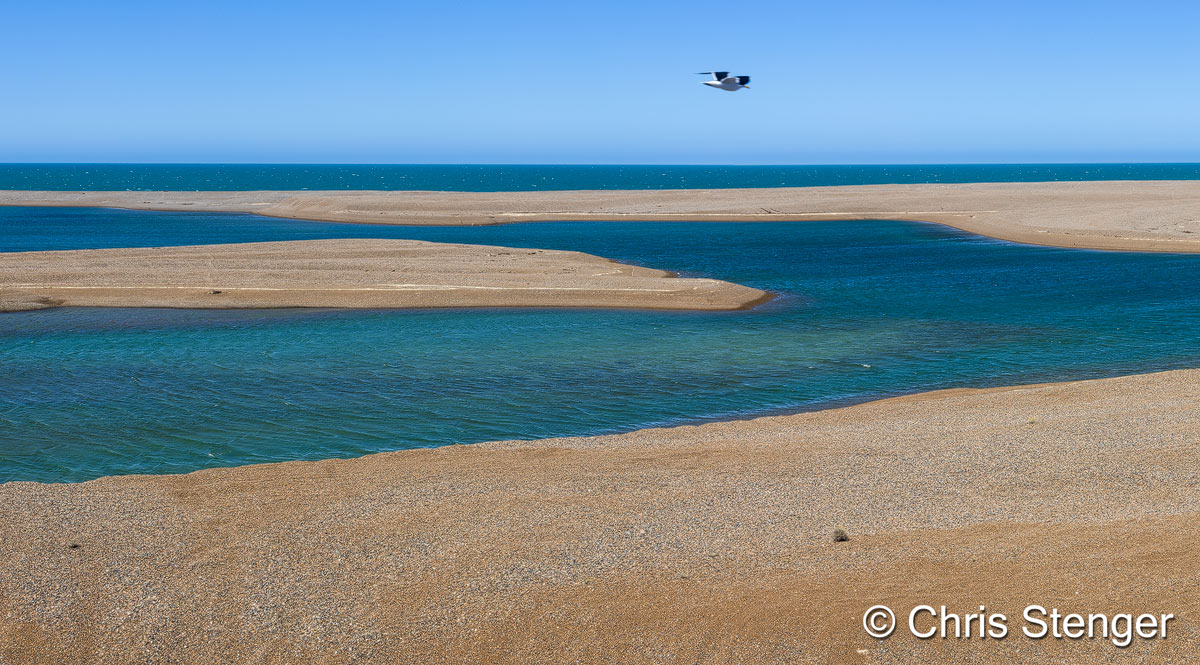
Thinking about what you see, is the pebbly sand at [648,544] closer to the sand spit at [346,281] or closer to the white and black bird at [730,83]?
the white and black bird at [730,83]

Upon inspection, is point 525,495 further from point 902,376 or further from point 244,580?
point 902,376

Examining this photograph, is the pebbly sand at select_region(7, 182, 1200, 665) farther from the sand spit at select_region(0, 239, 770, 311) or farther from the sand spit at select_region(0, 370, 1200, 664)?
the sand spit at select_region(0, 239, 770, 311)

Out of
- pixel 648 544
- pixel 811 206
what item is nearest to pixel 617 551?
pixel 648 544

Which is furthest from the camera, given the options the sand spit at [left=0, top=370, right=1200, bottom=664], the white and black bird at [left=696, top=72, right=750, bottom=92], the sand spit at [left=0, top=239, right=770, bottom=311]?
the sand spit at [left=0, top=239, right=770, bottom=311]

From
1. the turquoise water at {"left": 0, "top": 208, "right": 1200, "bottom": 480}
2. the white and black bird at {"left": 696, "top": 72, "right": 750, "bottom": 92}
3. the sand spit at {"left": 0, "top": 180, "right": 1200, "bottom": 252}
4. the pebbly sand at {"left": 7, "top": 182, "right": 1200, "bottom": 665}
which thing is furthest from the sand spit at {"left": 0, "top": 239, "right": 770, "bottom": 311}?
the sand spit at {"left": 0, "top": 180, "right": 1200, "bottom": 252}

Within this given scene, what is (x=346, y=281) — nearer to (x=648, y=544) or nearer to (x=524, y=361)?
(x=524, y=361)

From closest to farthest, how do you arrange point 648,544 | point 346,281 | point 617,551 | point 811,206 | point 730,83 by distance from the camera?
1. point 617,551
2. point 648,544
3. point 730,83
4. point 346,281
5. point 811,206

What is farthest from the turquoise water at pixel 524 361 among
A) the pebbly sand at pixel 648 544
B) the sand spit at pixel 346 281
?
the pebbly sand at pixel 648 544
